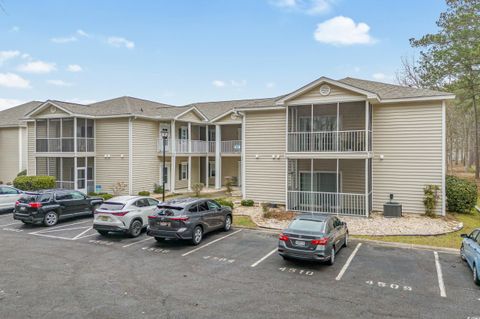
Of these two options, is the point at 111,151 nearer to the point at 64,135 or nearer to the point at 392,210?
the point at 64,135

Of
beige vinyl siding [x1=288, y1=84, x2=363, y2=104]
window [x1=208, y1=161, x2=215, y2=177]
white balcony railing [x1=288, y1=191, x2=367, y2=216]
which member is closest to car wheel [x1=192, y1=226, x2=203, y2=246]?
white balcony railing [x1=288, y1=191, x2=367, y2=216]

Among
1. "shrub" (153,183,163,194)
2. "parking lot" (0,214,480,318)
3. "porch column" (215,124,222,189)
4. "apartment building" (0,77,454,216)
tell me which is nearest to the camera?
"parking lot" (0,214,480,318)

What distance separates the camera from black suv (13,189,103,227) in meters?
15.3

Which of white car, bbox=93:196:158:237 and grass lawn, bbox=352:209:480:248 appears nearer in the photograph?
grass lawn, bbox=352:209:480:248

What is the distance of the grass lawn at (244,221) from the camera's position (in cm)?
1583

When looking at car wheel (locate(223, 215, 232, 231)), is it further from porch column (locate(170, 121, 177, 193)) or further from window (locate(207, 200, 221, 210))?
porch column (locate(170, 121, 177, 193))

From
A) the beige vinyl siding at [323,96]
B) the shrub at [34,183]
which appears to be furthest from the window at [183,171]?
the beige vinyl siding at [323,96]

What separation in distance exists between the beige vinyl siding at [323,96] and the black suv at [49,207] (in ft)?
41.7

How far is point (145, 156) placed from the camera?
26.7 m

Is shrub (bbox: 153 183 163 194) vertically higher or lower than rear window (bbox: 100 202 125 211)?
lower

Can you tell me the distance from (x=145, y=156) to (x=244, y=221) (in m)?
13.3

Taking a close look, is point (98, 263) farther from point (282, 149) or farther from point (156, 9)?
point (156, 9)

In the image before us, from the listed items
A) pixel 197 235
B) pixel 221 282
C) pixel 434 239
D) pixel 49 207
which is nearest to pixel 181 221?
pixel 197 235

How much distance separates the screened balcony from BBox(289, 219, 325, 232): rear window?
23.7ft
